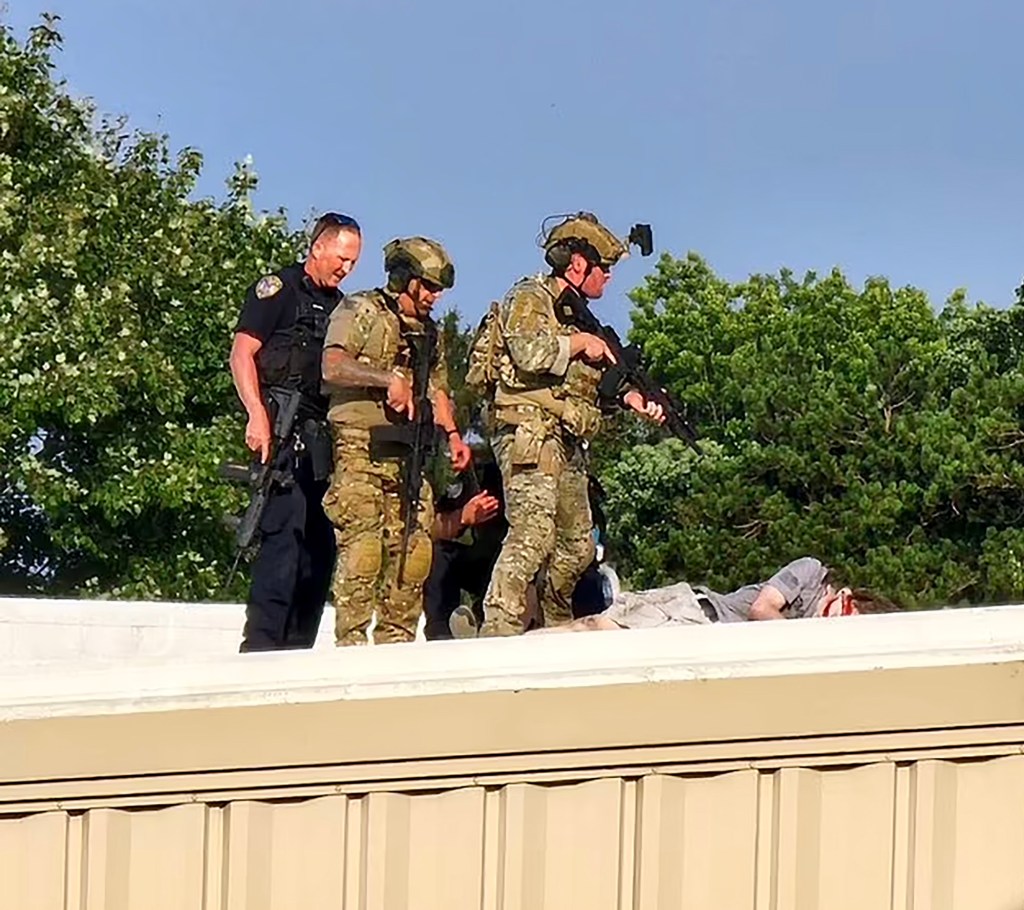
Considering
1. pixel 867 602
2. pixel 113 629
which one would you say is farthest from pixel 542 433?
pixel 113 629

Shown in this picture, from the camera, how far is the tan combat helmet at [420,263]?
20.8 ft

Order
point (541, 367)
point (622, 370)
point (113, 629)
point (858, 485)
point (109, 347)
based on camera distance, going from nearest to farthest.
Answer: point (541, 367), point (622, 370), point (113, 629), point (109, 347), point (858, 485)

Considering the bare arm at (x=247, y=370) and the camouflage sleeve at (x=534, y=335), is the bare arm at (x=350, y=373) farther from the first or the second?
the camouflage sleeve at (x=534, y=335)

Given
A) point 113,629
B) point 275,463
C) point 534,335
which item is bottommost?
point 113,629

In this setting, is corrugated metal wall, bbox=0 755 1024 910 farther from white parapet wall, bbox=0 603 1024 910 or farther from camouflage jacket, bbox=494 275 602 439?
camouflage jacket, bbox=494 275 602 439

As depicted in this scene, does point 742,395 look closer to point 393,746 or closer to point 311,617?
point 311,617

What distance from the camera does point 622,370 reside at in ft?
21.8

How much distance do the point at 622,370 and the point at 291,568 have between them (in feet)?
4.14

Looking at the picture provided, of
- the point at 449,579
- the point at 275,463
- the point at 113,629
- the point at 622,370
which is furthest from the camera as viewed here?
the point at 113,629

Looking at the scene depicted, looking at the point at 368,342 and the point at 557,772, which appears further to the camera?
the point at 368,342

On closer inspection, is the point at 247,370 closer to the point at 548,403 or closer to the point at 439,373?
the point at 439,373

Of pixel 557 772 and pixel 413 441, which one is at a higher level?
pixel 413 441

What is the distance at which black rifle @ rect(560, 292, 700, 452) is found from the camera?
6562 mm

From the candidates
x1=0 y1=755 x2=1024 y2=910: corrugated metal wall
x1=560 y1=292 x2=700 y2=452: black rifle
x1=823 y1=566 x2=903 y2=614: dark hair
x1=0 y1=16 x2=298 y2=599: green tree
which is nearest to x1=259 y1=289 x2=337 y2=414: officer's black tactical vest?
x1=560 y1=292 x2=700 y2=452: black rifle
